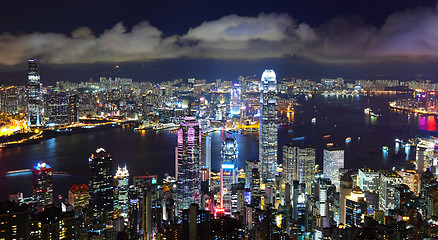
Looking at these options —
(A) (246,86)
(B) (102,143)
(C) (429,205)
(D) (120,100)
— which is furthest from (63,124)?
(C) (429,205)

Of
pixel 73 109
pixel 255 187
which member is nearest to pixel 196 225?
pixel 255 187

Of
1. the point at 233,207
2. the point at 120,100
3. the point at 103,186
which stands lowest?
the point at 233,207

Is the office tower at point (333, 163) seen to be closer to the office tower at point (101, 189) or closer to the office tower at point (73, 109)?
the office tower at point (101, 189)

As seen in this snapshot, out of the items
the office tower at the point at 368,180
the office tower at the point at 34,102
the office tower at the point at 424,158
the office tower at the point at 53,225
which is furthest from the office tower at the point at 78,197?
the office tower at the point at 34,102

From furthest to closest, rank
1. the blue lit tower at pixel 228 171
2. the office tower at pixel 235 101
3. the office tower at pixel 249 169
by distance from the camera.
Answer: the office tower at pixel 235 101
the office tower at pixel 249 169
the blue lit tower at pixel 228 171

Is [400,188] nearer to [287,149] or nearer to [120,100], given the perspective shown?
[287,149]

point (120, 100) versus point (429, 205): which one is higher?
point (120, 100)

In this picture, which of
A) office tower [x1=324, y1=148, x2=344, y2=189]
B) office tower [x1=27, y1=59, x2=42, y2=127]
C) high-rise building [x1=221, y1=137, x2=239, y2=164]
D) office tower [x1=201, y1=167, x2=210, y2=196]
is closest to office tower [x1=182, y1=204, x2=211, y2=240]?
office tower [x1=201, y1=167, x2=210, y2=196]
